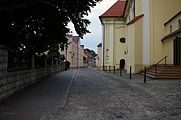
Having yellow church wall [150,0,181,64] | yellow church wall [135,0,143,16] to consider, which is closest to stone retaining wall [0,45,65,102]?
yellow church wall [150,0,181,64]

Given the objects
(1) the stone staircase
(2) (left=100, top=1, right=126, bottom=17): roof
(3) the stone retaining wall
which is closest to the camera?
(3) the stone retaining wall

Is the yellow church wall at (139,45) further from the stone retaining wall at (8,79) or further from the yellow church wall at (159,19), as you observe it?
the stone retaining wall at (8,79)

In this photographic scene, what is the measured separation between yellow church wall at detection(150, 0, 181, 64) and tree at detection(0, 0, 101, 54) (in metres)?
13.5

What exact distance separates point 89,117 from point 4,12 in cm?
483

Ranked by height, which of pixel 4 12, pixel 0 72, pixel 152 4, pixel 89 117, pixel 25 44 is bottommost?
pixel 89 117

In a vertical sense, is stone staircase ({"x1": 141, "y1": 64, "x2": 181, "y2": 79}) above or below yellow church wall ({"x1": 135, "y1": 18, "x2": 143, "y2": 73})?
below

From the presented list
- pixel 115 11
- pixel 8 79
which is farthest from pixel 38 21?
pixel 115 11

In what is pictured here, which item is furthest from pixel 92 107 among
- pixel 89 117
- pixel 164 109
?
pixel 164 109

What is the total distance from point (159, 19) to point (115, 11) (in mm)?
21577

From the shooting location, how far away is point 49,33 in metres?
12.3

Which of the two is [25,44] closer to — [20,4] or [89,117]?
[20,4]

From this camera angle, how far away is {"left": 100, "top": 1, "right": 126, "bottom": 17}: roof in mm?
43700

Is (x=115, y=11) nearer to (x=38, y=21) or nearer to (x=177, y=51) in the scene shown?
(x=177, y=51)

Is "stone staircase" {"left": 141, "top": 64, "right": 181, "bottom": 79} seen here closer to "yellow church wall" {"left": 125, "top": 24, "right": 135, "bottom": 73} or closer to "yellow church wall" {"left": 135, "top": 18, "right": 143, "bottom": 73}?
"yellow church wall" {"left": 135, "top": 18, "right": 143, "bottom": 73}
